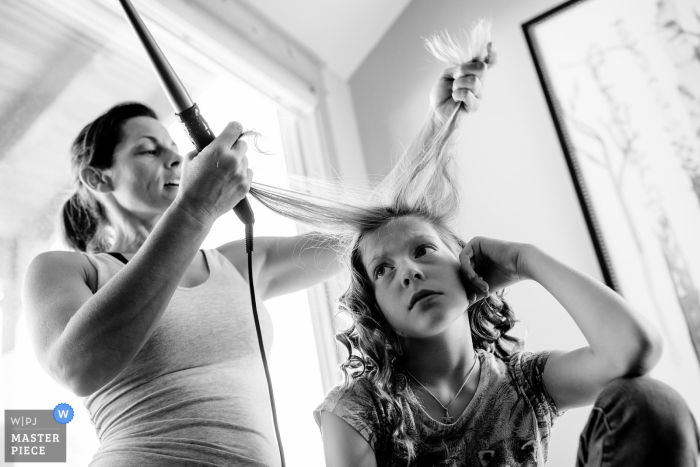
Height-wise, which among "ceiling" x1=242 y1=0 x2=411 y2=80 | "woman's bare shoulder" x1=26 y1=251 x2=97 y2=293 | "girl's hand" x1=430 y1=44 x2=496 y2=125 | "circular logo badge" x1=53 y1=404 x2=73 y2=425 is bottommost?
"circular logo badge" x1=53 y1=404 x2=73 y2=425

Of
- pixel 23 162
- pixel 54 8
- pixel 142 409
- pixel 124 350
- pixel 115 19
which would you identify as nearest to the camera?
pixel 124 350

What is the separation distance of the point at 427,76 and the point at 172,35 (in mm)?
846

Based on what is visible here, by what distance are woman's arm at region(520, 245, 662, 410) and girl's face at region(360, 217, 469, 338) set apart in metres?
0.11

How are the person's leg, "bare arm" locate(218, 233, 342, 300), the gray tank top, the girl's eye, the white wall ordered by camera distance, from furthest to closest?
the white wall < "bare arm" locate(218, 233, 342, 300) < the girl's eye < the gray tank top < the person's leg

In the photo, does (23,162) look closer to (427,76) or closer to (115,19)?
(115,19)

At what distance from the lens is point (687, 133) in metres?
1.44

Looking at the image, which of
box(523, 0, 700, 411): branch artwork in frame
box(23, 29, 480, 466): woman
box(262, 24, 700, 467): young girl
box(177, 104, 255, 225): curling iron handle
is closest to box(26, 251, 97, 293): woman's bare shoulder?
box(23, 29, 480, 466): woman

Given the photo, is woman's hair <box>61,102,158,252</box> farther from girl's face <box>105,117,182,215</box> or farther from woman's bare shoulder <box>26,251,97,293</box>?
woman's bare shoulder <box>26,251,97,293</box>

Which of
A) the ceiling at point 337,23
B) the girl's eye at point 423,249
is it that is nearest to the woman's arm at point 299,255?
the girl's eye at point 423,249

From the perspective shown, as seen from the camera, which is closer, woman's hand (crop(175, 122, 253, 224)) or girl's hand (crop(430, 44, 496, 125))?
woman's hand (crop(175, 122, 253, 224))

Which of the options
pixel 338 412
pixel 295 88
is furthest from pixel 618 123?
pixel 338 412

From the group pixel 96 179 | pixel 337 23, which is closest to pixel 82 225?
pixel 96 179

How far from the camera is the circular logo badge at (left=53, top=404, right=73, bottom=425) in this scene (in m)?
1.01

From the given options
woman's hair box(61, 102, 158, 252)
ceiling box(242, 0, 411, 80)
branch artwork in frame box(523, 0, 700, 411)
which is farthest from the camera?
ceiling box(242, 0, 411, 80)
